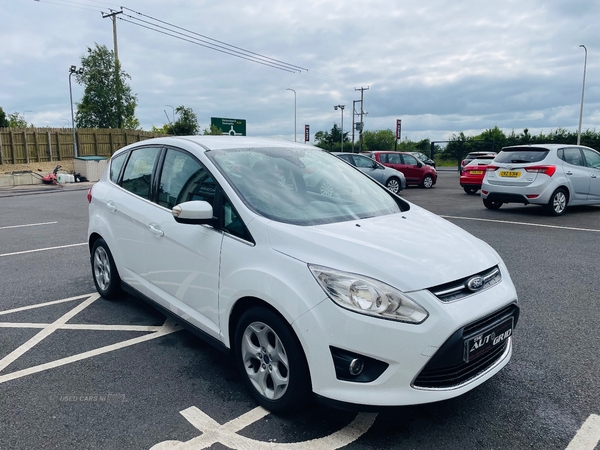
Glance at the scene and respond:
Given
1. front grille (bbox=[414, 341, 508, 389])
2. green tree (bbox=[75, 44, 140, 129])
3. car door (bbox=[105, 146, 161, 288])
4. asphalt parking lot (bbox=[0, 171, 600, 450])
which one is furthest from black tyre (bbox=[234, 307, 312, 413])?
green tree (bbox=[75, 44, 140, 129])

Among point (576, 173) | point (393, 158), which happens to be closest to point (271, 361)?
point (576, 173)

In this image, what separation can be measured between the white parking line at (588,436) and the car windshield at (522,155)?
9311mm

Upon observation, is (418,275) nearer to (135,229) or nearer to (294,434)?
(294,434)

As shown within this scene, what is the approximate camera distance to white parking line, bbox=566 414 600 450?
252 cm

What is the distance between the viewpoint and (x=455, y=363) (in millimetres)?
2447

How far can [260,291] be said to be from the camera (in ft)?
8.73

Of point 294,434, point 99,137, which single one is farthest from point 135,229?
point 99,137

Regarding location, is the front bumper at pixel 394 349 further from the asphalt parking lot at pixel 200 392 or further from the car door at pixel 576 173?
the car door at pixel 576 173

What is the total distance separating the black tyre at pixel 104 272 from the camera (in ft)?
15.1

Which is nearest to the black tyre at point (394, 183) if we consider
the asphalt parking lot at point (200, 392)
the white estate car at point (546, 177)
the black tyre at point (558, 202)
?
the white estate car at point (546, 177)

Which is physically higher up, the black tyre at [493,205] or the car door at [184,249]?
the car door at [184,249]

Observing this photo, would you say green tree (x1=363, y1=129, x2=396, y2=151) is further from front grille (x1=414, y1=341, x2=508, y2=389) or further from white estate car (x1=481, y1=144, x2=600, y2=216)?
front grille (x1=414, y1=341, x2=508, y2=389)

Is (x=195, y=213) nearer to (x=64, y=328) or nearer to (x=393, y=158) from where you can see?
(x=64, y=328)

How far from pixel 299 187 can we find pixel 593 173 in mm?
10736
